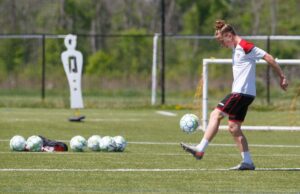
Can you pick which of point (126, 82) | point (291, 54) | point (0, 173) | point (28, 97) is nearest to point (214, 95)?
point (126, 82)

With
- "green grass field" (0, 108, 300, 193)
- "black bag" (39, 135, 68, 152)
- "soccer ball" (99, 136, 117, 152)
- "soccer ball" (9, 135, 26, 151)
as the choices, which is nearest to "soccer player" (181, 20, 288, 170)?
"green grass field" (0, 108, 300, 193)

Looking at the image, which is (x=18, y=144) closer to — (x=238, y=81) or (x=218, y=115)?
(x=218, y=115)

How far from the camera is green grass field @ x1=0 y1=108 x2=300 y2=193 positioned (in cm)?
1228

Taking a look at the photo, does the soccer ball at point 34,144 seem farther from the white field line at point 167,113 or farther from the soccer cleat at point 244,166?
the white field line at point 167,113

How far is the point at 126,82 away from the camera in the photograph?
138 feet

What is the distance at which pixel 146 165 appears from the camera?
585 inches

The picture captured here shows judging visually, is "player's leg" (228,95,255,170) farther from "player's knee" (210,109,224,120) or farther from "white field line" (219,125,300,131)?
"white field line" (219,125,300,131)

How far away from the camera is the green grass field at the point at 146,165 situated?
1228 centimetres

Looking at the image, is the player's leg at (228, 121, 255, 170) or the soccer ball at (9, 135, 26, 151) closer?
the player's leg at (228, 121, 255, 170)

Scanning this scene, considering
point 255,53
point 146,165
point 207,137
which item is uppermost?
point 255,53

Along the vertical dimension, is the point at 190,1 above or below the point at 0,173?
above

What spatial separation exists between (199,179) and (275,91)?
2433 cm

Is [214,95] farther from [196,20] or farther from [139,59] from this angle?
[196,20]

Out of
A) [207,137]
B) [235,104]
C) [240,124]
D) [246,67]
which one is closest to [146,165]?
[207,137]
